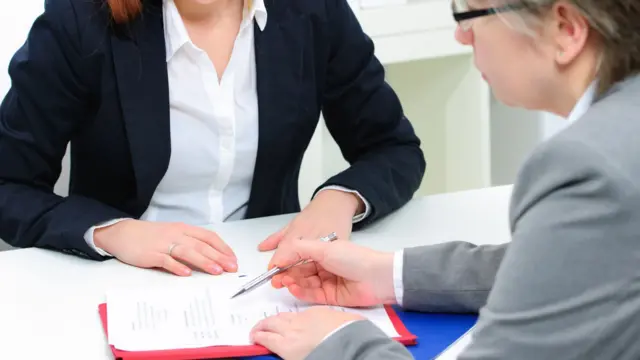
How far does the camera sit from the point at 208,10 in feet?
4.48

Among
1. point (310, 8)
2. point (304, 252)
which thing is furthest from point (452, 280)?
point (310, 8)

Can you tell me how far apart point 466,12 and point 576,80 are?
0.39 ft

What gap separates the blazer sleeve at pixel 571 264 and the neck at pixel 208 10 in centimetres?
80

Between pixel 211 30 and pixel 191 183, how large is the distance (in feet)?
0.80

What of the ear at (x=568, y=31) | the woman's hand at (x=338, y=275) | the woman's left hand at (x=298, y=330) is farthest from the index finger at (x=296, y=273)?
the ear at (x=568, y=31)

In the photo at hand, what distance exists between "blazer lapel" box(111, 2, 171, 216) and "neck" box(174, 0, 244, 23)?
3.1 inches

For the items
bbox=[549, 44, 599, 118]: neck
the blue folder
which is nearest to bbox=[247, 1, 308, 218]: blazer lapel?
the blue folder

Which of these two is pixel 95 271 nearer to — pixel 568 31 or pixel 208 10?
pixel 208 10

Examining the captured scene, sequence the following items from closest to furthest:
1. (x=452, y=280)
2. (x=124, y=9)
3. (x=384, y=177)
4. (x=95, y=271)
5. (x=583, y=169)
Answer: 1. (x=583, y=169)
2. (x=452, y=280)
3. (x=95, y=271)
4. (x=124, y=9)
5. (x=384, y=177)

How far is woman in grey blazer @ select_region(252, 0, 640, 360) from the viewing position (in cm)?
64

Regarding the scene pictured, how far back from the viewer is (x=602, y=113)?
2.24ft

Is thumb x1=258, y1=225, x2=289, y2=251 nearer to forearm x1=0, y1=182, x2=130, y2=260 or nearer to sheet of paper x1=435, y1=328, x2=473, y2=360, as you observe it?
forearm x1=0, y1=182, x2=130, y2=260

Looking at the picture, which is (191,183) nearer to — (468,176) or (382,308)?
(382,308)

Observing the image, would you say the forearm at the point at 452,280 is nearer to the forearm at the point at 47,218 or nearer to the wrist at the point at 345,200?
the wrist at the point at 345,200
